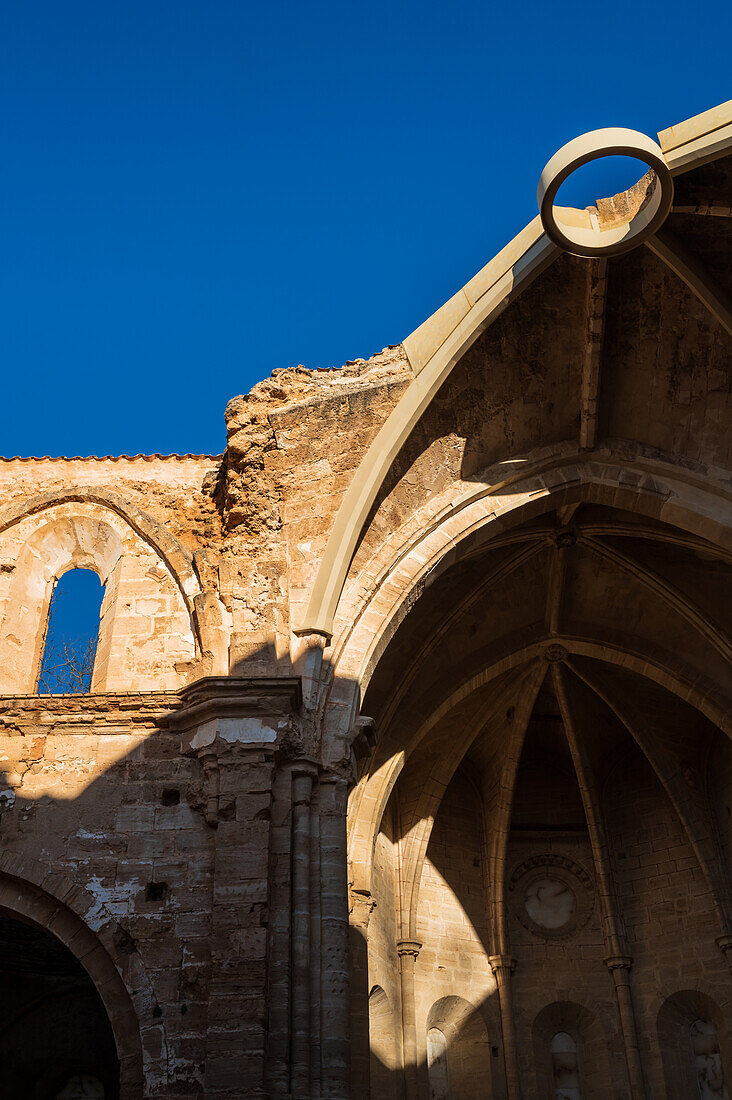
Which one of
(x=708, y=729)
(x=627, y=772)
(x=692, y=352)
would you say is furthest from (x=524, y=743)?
(x=692, y=352)

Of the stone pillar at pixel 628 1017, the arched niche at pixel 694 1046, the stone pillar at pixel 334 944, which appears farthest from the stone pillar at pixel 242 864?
the arched niche at pixel 694 1046

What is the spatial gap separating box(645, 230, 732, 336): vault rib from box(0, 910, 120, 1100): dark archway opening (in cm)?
899

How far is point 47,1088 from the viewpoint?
1159 centimetres

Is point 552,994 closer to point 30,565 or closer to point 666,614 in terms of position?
point 666,614

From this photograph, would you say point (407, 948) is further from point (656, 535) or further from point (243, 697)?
point (243, 697)

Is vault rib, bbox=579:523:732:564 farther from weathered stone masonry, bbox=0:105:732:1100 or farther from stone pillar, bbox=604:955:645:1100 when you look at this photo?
stone pillar, bbox=604:955:645:1100

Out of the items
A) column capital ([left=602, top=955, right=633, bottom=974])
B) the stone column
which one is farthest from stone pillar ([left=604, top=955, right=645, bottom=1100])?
the stone column

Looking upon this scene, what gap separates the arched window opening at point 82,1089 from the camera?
11.6 meters

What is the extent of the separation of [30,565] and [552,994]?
27.8 feet

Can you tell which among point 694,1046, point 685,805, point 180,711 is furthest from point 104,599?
point 694,1046

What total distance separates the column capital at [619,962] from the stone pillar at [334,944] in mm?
6846

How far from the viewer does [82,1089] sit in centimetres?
1163

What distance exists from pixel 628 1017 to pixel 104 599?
835 centimetres

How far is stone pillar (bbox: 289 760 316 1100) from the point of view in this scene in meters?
7.35
